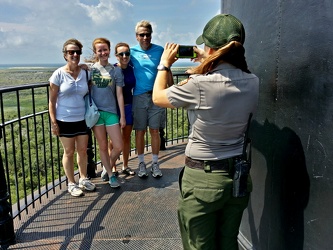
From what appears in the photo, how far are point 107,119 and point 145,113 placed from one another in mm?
531

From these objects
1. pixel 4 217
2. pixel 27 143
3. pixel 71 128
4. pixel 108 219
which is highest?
pixel 71 128

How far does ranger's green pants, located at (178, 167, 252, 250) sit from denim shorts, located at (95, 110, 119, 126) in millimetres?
2185

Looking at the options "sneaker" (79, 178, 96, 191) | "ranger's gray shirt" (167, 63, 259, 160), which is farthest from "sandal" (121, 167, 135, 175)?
"ranger's gray shirt" (167, 63, 259, 160)

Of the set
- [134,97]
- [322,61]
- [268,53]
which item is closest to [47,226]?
[134,97]

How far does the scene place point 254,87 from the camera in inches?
68.8

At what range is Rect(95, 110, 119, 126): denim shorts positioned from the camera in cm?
397

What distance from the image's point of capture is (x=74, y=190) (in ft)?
13.1

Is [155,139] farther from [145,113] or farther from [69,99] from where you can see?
[69,99]

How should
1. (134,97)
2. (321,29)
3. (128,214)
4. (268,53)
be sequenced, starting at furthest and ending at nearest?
1. (134,97)
2. (128,214)
3. (268,53)
4. (321,29)

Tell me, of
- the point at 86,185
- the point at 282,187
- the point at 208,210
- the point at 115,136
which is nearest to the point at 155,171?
the point at 115,136

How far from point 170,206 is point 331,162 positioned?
2329 mm

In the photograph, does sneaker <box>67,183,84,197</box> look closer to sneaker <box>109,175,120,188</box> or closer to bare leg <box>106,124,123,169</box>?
sneaker <box>109,175,120,188</box>

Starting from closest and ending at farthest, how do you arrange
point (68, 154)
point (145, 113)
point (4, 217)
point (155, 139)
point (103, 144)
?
point (4, 217) < point (68, 154) < point (103, 144) < point (145, 113) < point (155, 139)

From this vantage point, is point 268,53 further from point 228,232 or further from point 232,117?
point 228,232
